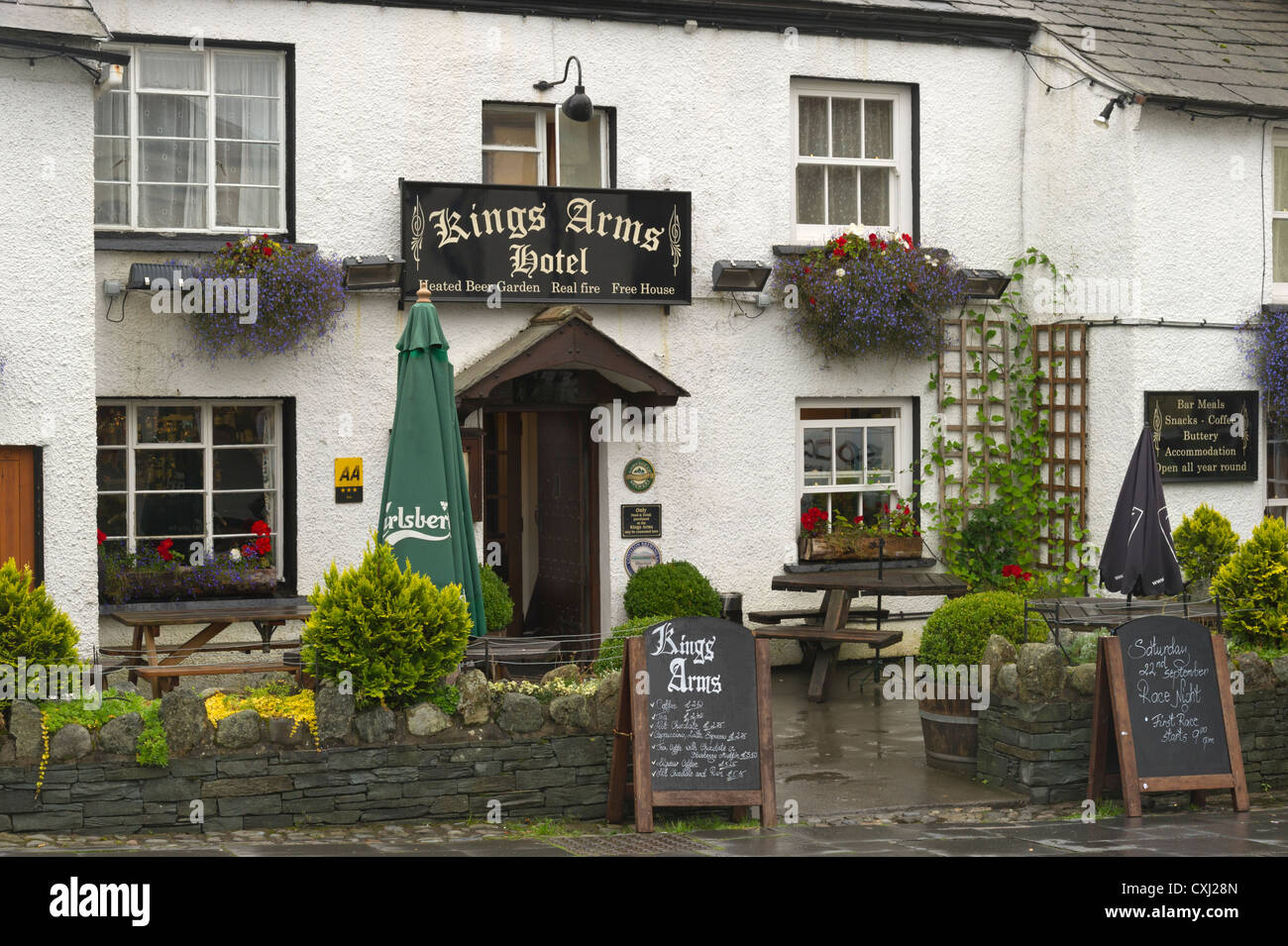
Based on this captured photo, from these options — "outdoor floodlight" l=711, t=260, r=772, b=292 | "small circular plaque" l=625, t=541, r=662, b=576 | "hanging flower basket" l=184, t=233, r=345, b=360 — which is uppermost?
"outdoor floodlight" l=711, t=260, r=772, b=292

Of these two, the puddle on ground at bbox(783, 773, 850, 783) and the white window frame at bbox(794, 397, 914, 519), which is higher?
the white window frame at bbox(794, 397, 914, 519)

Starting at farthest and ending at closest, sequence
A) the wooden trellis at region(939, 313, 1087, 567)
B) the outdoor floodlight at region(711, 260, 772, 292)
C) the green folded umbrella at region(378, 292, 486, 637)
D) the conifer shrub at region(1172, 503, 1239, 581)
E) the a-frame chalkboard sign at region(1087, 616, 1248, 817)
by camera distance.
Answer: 1. the wooden trellis at region(939, 313, 1087, 567)
2. the outdoor floodlight at region(711, 260, 772, 292)
3. the conifer shrub at region(1172, 503, 1239, 581)
4. the green folded umbrella at region(378, 292, 486, 637)
5. the a-frame chalkboard sign at region(1087, 616, 1248, 817)

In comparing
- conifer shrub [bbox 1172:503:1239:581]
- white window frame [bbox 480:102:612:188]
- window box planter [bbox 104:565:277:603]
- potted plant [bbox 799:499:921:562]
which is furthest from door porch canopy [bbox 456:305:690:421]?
conifer shrub [bbox 1172:503:1239:581]

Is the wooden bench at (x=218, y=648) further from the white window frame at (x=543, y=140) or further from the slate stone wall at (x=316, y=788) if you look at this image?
the white window frame at (x=543, y=140)

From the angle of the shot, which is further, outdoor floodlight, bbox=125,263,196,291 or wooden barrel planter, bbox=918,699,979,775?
outdoor floodlight, bbox=125,263,196,291

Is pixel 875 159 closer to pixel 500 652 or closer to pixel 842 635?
pixel 842 635

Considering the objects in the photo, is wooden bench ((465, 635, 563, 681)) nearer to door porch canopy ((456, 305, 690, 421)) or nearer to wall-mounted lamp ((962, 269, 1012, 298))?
door porch canopy ((456, 305, 690, 421))

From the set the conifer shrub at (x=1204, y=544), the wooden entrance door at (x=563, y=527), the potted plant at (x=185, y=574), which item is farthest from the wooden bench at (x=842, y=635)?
the potted plant at (x=185, y=574)

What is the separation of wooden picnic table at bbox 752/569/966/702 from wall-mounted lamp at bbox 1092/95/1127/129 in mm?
4008

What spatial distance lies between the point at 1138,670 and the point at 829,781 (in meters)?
1.92

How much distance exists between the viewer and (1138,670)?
8656 millimetres

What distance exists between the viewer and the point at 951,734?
9438 mm

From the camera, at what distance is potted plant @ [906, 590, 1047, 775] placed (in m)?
9.38

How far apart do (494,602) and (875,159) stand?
5.23m
